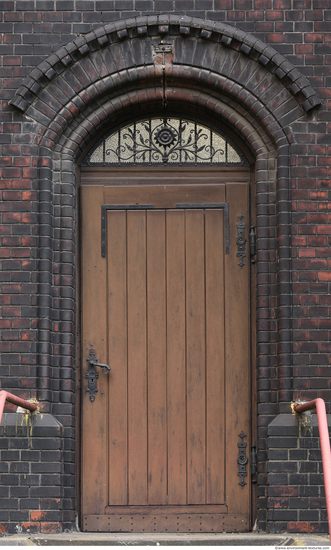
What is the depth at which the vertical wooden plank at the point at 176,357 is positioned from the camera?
527 cm

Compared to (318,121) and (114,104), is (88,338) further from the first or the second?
(318,121)

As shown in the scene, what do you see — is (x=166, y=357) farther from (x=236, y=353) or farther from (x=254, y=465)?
(x=254, y=465)

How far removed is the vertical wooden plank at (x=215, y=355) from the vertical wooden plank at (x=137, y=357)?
1.65 feet

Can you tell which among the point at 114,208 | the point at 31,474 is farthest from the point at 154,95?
the point at 31,474

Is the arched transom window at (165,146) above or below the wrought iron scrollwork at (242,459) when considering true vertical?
above

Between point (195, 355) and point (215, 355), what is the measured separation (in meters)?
0.16

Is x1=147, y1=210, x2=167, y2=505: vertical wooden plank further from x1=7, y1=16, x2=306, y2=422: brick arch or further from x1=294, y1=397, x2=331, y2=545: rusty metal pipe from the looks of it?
x1=294, y1=397, x2=331, y2=545: rusty metal pipe

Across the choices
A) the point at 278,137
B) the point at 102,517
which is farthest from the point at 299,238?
the point at 102,517

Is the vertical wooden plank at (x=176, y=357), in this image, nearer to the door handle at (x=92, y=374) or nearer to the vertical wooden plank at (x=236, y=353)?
the vertical wooden plank at (x=236, y=353)

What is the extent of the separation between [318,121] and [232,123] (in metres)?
0.67

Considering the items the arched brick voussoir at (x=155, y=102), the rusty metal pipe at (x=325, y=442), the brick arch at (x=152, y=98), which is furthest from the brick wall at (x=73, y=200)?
the rusty metal pipe at (x=325, y=442)

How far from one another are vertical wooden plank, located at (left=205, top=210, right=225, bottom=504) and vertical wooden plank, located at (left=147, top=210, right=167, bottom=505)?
13.8 inches

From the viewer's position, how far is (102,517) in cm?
523

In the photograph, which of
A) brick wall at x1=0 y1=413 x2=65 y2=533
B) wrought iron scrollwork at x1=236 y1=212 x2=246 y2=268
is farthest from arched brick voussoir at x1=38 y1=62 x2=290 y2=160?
brick wall at x1=0 y1=413 x2=65 y2=533
